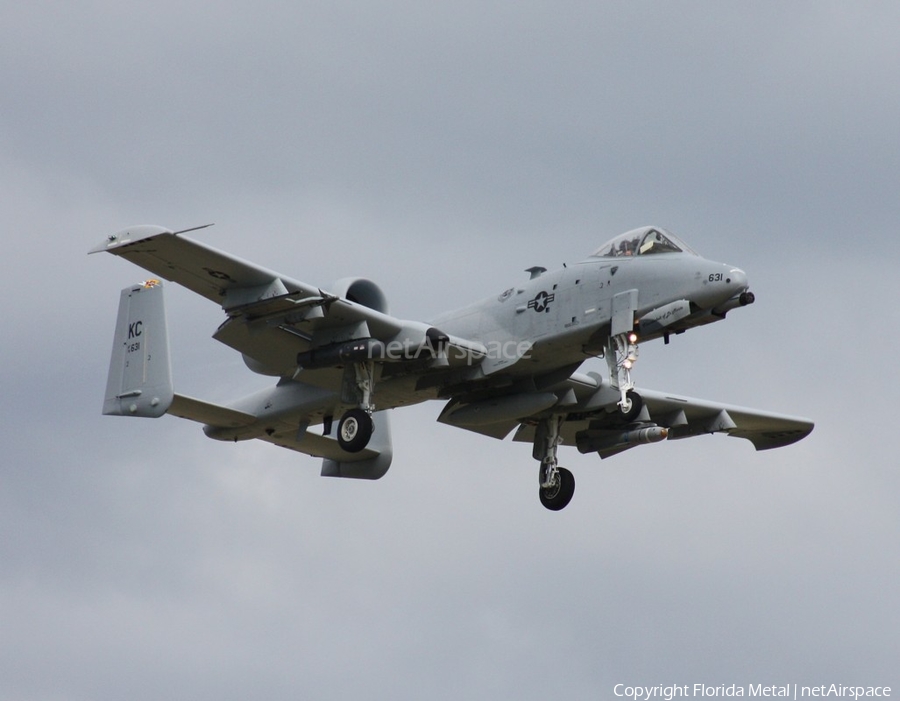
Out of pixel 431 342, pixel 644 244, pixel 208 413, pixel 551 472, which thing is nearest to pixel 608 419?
pixel 551 472

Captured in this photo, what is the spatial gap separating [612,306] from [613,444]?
20.1 feet

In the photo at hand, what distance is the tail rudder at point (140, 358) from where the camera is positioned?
35250 millimetres

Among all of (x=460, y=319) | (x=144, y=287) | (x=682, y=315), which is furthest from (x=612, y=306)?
(x=144, y=287)

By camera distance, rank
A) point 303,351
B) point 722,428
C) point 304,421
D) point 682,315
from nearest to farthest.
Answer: point 682,315 → point 303,351 → point 304,421 → point 722,428

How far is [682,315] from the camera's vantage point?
3312 cm

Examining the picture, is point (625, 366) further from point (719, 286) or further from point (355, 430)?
point (355, 430)

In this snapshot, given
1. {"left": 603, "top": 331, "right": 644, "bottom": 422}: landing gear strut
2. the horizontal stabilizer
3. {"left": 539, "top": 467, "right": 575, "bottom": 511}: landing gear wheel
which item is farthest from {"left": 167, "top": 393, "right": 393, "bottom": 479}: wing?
{"left": 603, "top": 331, "right": 644, "bottom": 422}: landing gear strut

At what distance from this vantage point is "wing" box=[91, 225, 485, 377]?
32281mm

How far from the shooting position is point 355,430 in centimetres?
3469

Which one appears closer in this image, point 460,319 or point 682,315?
point 682,315

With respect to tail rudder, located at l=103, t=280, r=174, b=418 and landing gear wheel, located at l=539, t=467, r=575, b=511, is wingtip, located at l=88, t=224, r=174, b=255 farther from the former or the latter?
landing gear wheel, located at l=539, t=467, r=575, b=511

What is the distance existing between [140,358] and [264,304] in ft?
13.4

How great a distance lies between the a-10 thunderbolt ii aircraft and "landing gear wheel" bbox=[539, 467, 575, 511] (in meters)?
0.03

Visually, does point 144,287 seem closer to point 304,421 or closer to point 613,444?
point 304,421
